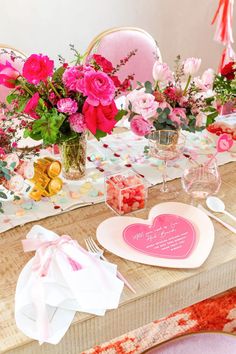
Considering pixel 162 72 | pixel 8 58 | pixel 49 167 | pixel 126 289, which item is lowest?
pixel 126 289

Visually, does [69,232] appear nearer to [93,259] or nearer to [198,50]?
[93,259]

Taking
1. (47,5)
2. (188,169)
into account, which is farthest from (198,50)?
(188,169)

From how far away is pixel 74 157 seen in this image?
53.7 inches

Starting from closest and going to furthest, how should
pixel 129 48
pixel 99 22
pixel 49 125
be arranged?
pixel 49 125 < pixel 129 48 < pixel 99 22

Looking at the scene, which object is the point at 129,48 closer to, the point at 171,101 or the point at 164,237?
the point at 171,101

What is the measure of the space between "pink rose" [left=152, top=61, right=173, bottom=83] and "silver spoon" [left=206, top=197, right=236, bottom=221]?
1.25ft

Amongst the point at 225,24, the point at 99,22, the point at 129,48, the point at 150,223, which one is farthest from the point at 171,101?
the point at 225,24

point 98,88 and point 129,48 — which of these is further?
point 129,48

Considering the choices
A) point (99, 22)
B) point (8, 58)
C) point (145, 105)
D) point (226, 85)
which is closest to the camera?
point (145, 105)

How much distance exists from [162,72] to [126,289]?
671 millimetres

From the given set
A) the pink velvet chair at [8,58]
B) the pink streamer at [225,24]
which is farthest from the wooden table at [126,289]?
the pink streamer at [225,24]

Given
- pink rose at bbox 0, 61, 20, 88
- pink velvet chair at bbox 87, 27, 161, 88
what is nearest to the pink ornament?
pink rose at bbox 0, 61, 20, 88

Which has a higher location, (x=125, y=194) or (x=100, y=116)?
(x=100, y=116)

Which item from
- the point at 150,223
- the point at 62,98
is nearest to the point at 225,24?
the point at 62,98
